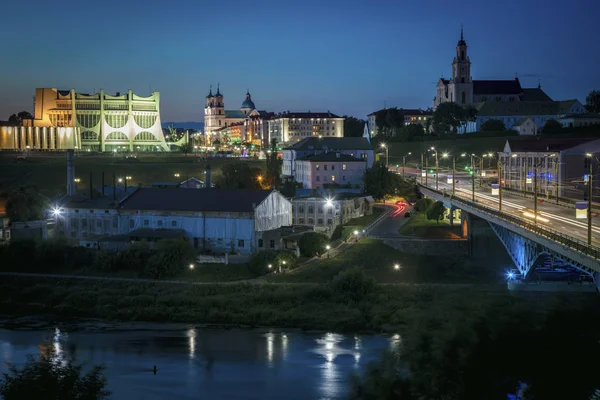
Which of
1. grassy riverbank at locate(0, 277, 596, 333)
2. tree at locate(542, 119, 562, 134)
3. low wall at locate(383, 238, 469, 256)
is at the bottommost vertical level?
grassy riverbank at locate(0, 277, 596, 333)

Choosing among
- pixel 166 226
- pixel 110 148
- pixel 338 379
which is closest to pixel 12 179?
pixel 110 148

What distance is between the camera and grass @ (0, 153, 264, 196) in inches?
2574

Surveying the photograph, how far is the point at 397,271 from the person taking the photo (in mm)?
33188

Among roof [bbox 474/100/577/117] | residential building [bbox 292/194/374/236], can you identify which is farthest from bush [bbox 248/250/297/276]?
roof [bbox 474/100/577/117]

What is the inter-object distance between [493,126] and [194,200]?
5719cm

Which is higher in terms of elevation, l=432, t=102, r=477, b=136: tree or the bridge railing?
l=432, t=102, r=477, b=136: tree

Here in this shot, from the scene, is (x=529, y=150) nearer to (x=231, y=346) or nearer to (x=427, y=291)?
(x=427, y=291)

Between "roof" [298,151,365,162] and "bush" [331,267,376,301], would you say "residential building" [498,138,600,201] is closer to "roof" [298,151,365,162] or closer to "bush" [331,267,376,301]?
"roof" [298,151,365,162]

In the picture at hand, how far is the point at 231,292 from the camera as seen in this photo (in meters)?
30.6

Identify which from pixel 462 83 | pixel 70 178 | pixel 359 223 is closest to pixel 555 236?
pixel 359 223

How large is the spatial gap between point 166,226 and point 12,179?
1321 inches

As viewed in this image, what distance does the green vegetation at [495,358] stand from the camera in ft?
44.8

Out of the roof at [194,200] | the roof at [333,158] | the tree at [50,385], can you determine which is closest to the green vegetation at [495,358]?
the tree at [50,385]

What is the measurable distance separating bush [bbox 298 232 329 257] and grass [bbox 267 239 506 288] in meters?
1.18
